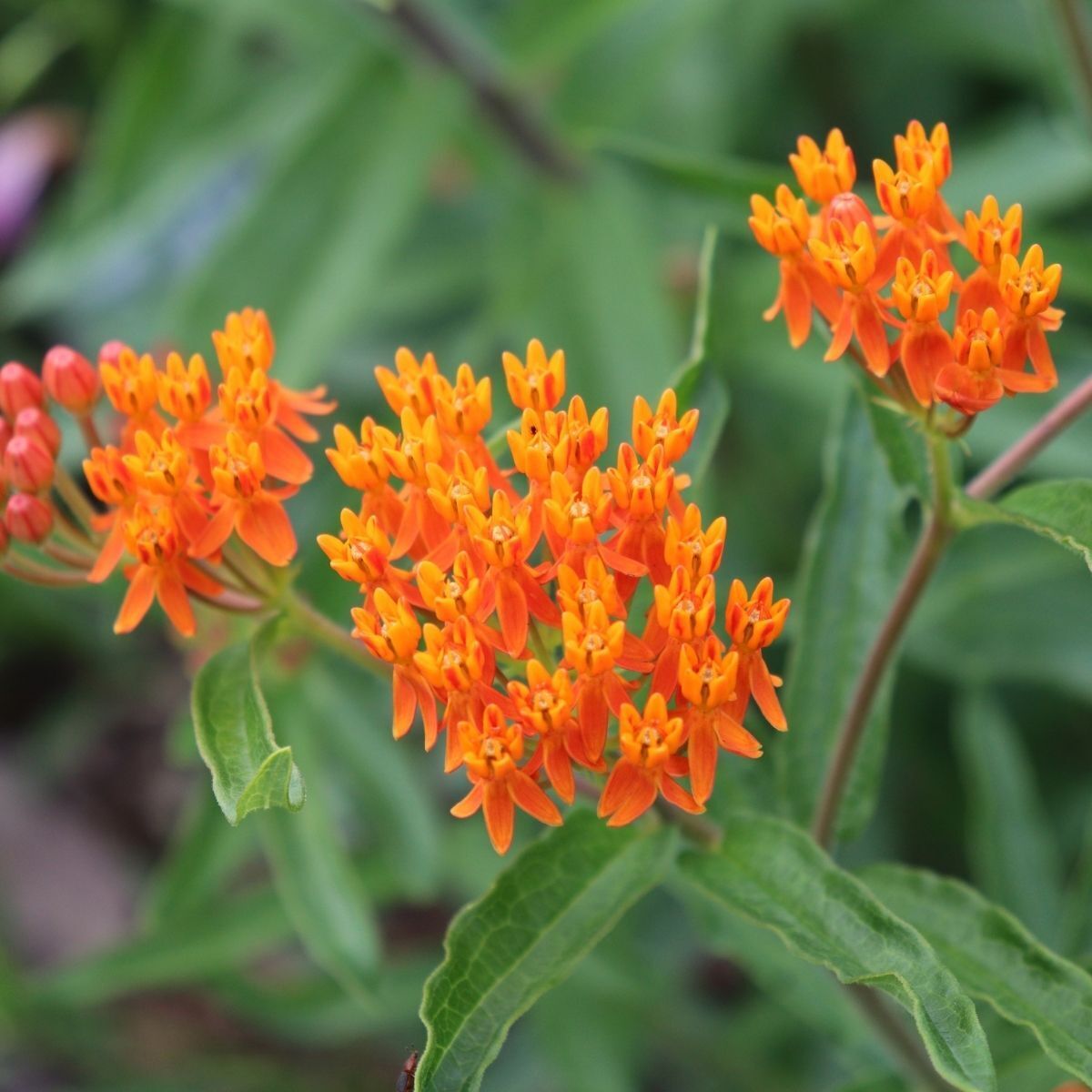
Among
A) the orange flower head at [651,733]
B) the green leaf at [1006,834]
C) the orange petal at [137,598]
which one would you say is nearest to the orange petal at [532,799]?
the orange flower head at [651,733]

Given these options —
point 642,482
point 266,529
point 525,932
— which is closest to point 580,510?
point 642,482

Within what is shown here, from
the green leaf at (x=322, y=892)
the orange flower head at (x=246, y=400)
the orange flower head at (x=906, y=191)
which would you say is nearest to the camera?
the orange flower head at (x=906, y=191)

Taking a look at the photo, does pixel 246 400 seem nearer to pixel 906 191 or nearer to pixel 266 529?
pixel 266 529

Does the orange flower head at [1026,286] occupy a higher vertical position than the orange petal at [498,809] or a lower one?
higher

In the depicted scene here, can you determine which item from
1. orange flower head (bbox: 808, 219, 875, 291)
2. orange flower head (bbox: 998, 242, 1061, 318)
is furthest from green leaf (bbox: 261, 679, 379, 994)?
orange flower head (bbox: 998, 242, 1061, 318)

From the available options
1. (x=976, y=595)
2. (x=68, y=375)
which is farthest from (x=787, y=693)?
(x=976, y=595)

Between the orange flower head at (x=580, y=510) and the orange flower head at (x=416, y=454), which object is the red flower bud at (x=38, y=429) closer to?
the orange flower head at (x=416, y=454)

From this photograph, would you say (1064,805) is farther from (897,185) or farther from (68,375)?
(68,375)

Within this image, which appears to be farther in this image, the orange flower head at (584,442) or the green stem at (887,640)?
the green stem at (887,640)
